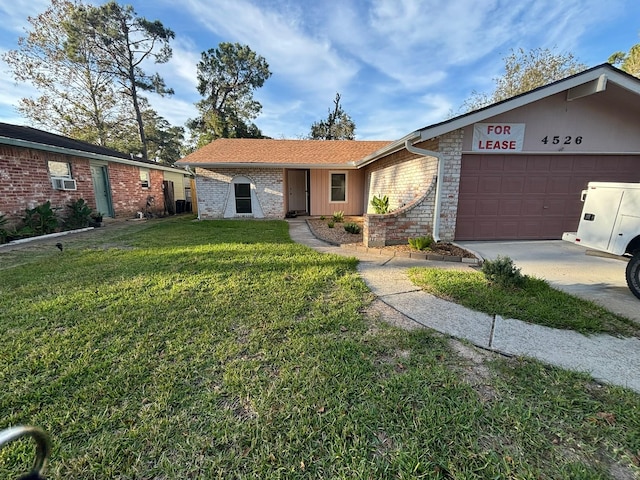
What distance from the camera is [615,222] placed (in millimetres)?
3834

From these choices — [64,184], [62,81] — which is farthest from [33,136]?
[62,81]

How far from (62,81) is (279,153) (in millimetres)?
19652

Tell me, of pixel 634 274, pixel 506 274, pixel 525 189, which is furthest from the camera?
pixel 525 189

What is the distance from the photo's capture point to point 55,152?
8.80 meters

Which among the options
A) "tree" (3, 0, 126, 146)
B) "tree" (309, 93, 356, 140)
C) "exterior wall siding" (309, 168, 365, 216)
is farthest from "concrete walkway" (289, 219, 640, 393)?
"tree" (309, 93, 356, 140)

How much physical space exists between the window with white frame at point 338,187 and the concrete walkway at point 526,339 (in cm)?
954

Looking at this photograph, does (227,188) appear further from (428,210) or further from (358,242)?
(428,210)

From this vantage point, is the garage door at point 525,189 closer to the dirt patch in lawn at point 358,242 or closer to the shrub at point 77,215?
the dirt patch in lawn at point 358,242

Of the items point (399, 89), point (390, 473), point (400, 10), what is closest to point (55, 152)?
point (400, 10)

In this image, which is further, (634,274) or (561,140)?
(561,140)

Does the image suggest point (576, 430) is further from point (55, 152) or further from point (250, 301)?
point (55, 152)

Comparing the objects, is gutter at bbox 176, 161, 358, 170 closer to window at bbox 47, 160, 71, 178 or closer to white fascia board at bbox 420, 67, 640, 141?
window at bbox 47, 160, 71, 178

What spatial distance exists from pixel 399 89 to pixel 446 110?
709cm

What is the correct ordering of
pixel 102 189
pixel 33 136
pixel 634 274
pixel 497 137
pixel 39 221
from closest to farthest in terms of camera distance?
pixel 634 274
pixel 497 137
pixel 39 221
pixel 33 136
pixel 102 189
